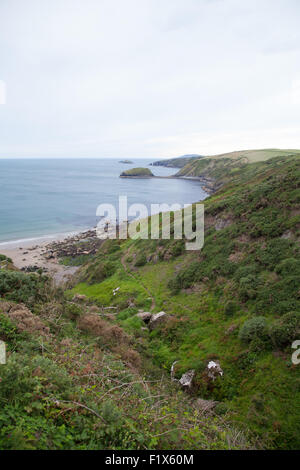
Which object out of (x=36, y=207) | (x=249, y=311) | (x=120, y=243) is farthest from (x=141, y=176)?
(x=249, y=311)

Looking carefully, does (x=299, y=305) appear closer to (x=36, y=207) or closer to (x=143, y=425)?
(x=143, y=425)

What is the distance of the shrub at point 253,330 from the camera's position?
11.8 metres

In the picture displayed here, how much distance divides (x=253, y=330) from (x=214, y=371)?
275 cm

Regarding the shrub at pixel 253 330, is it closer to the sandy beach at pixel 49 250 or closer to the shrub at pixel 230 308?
the shrub at pixel 230 308

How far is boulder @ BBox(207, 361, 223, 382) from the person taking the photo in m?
11.2

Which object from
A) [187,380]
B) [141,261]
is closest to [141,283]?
[141,261]

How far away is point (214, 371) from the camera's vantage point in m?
11.3

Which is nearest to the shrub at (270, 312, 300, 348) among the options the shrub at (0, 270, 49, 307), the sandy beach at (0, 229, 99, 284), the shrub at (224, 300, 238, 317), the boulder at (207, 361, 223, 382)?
the boulder at (207, 361, 223, 382)

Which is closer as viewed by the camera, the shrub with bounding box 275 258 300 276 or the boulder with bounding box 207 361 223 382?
the boulder with bounding box 207 361 223 382

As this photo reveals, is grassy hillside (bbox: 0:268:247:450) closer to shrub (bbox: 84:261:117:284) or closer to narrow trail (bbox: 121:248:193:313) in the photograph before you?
narrow trail (bbox: 121:248:193:313)

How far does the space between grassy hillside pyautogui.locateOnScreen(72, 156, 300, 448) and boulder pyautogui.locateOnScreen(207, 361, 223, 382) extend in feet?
0.80
